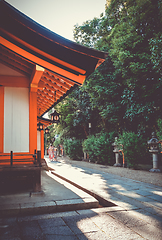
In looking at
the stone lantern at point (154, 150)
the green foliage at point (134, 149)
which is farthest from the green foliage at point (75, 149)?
the stone lantern at point (154, 150)

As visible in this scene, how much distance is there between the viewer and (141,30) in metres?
11.7

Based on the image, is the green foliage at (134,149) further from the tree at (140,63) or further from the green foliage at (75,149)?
the green foliage at (75,149)

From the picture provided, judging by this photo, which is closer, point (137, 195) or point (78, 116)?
point (137, 195)

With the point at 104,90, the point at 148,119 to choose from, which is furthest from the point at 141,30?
the point at 148,119

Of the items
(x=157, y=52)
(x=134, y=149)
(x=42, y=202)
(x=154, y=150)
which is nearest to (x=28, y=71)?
(x=42, y=202)

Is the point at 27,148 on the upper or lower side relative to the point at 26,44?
lower

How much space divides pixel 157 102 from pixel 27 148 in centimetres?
751

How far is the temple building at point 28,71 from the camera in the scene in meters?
3.51

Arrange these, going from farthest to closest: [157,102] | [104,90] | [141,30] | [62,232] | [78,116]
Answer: [78,116] < [104,90] < [141,30] < [157,102] < [62,232]

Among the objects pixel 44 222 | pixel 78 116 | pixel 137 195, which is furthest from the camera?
pixel 78 116

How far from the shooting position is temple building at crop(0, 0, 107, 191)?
3506 millimetres

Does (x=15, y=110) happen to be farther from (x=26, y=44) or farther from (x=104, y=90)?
(x=104, y=90)

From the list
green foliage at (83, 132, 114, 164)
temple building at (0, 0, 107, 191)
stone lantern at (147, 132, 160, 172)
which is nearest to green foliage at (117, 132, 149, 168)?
stone lantern at (147, 132, 160, 172)

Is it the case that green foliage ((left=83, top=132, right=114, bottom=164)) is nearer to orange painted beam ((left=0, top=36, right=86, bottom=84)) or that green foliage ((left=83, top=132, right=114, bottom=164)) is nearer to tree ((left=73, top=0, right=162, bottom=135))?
tree ((left=73, top=0, right=162, bottom=135))
